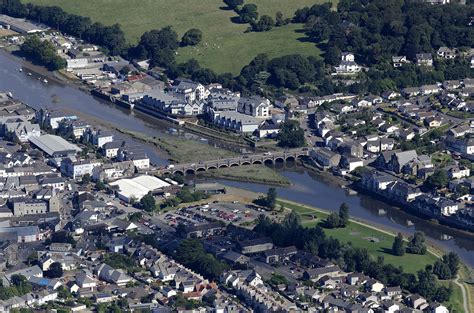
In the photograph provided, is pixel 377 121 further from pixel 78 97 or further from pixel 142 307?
pixel 142 307

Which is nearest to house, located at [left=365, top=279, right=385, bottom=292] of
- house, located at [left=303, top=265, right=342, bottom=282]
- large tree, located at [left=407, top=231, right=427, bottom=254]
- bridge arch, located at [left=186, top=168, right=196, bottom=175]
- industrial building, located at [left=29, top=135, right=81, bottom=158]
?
house, located at [left=303, top=265, right=342, bottom=282]

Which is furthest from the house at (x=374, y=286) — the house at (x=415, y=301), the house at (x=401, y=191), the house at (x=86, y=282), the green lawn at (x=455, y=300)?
the house at (x=401, y=191)

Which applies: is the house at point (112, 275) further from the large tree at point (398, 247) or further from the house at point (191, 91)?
the house at point (191, 91)

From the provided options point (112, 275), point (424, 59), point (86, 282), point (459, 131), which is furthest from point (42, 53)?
point (86, 282)

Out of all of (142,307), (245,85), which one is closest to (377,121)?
(245,85)

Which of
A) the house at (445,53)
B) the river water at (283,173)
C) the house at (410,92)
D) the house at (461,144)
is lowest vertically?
the river water at (283,173)
